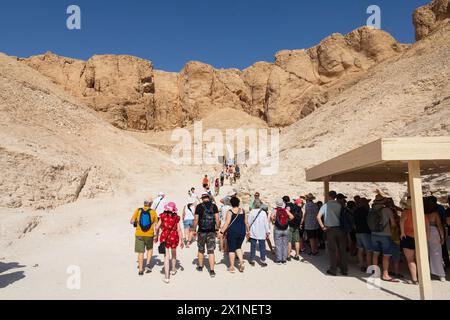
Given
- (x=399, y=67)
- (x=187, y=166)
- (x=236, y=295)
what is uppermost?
(x=399, y=67)

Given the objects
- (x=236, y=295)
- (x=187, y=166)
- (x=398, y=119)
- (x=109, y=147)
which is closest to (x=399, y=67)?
(x=398, y=119)

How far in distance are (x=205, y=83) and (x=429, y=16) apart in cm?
4368

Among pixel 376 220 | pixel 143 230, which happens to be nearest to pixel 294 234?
pixel 376 220

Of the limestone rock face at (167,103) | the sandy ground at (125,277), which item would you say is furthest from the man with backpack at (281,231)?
the limestone rock face at (167,103)

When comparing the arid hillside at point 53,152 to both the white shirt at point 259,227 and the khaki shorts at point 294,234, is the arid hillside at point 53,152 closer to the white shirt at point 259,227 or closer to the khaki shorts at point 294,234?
the white shirt at point 259,227

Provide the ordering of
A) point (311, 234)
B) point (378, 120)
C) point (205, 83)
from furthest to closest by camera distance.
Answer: point (205, 83) < point (378, 120) < point (311, 234)

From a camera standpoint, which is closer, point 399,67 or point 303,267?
point 303,267

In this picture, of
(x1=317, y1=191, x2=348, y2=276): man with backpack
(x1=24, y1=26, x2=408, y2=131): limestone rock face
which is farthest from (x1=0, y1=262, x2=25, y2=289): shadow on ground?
(x1=24, y1=26, x2=408, y2=131): limestone rock face

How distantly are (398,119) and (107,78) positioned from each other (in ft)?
184

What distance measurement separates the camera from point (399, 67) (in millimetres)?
35969

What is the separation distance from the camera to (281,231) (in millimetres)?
8023

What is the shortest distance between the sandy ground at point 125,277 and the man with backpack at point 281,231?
0.90 ft

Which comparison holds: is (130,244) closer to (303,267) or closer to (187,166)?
A: (303,267)

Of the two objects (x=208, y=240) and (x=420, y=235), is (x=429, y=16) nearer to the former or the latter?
(x=420, y=235)
